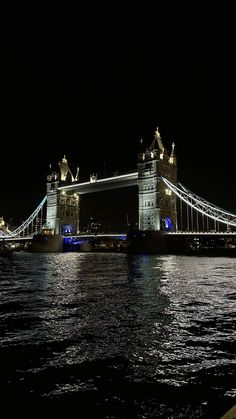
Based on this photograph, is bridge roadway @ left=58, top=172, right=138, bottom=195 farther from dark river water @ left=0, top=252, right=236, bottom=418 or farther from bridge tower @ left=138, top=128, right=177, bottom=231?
dark river water @ left=0, top=252, right=236, bottom=418

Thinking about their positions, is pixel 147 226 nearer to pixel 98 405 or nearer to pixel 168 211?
pixel 168 211

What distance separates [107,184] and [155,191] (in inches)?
646

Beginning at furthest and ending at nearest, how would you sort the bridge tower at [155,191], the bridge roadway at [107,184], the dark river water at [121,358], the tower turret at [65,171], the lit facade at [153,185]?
the tower turret at [65,171] → the bridge roadway at [107,184] → the lit facade at [153,185] → the bridge tower at [155,191] → the dark river water at [121,358]

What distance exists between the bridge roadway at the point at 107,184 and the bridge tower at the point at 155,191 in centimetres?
424

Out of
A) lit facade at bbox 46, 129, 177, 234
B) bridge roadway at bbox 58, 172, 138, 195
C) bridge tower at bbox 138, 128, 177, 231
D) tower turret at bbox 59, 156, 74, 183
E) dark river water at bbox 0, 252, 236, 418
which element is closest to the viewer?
dark river water at bbox 0, 252, 236, 418

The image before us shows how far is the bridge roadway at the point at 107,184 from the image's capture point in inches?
3146

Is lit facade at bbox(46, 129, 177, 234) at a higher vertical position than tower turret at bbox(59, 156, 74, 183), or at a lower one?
lower

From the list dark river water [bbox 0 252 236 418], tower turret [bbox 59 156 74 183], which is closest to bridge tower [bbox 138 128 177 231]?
tower turret [bbox 59 156 74 183]

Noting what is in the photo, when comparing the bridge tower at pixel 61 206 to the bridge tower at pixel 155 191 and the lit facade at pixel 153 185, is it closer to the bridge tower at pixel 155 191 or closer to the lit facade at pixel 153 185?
the lit facade at pixel 153 185

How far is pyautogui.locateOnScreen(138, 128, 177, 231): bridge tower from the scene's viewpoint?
71438 mm

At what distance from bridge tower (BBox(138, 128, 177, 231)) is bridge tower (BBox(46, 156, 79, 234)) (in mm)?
32226

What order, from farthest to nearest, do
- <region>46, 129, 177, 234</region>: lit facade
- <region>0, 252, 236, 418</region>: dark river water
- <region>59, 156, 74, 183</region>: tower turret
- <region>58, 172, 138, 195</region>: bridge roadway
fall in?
<region>59, 156, 74, 183</region>: tower turret
<region>58, 172, 138, 195</region>: bridge roadway
<region>46, 129, 177, 234</region>: lit facade
<region>0, 252, 236, 418</region>: dark river water

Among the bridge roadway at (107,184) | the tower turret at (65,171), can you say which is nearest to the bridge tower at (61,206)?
the tower turret at (65,171)

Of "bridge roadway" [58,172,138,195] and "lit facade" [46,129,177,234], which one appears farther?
"bridge roadway" [58,172,138,195]
